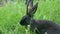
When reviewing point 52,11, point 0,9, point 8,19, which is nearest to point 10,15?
point 8,19

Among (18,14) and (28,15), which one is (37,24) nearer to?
(28,15)

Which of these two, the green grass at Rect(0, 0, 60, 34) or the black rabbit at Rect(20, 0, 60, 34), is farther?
the green grass at Rect(0, 0, 60, 34)

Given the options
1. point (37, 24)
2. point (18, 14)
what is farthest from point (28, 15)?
point (18, 14)

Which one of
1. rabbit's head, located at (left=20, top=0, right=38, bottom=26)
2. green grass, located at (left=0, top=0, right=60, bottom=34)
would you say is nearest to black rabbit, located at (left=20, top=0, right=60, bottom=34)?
rabbit's head, located at (left=20, top=0, right=38, bottom=26)

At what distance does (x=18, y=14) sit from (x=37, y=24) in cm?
58

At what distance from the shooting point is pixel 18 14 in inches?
208

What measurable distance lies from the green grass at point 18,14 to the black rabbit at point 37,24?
23cm

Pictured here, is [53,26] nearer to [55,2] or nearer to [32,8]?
[32,8]

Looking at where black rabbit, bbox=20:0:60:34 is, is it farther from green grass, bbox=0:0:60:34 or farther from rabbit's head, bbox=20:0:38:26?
green grass, bbox=0:0:60:34

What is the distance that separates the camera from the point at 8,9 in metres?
5.51

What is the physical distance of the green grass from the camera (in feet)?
16.4

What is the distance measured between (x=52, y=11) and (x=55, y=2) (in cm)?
28

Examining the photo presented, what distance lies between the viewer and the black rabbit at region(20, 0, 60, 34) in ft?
15.3

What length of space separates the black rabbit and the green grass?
23 centimetres
